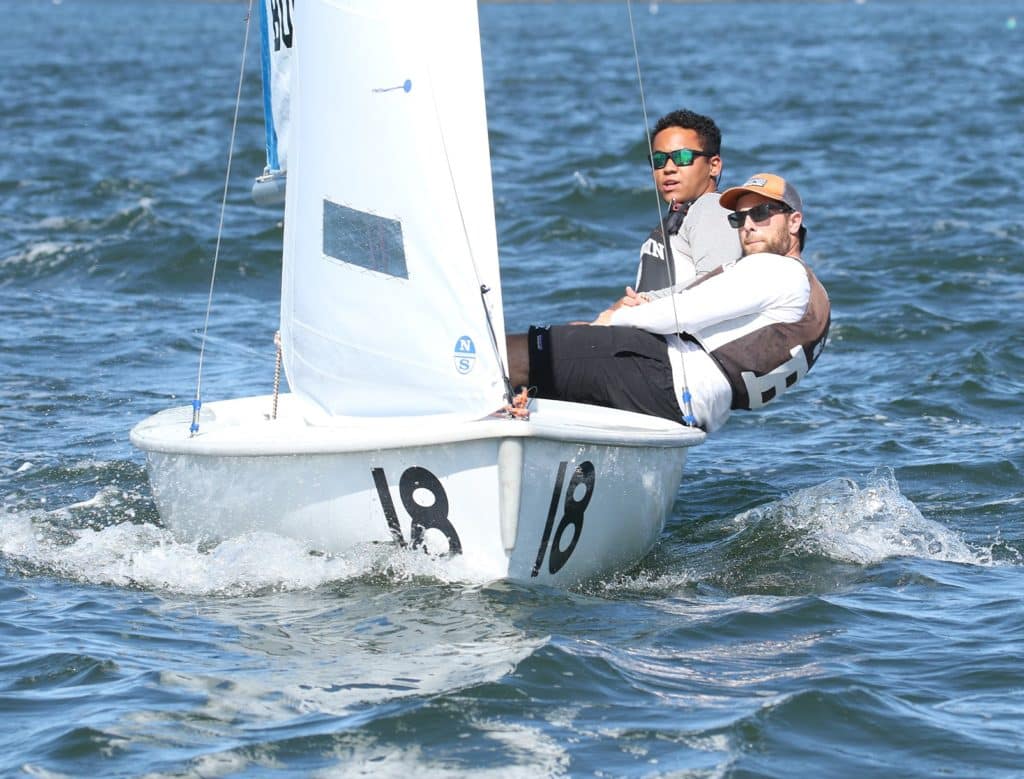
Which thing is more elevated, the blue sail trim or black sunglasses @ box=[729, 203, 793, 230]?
the blue sail trim

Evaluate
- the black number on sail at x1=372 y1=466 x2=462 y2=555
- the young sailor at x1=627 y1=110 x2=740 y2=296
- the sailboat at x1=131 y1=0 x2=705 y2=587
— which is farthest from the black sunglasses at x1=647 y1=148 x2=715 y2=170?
the black number on sail at x1=372 y1=466 x2=462 y2=555

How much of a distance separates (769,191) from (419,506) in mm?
1656

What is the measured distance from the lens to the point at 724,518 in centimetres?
667

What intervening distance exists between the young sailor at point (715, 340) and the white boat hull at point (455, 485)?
14 centimetres

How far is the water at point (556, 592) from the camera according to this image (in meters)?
4.24

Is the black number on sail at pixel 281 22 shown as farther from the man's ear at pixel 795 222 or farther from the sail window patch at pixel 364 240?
the man's ear at pixel 795 222

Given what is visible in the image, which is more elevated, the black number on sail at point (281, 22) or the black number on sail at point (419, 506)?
the black number on sail at point (281, 22)

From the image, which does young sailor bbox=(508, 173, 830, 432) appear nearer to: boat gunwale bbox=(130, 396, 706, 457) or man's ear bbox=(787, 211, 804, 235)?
man's ear bbox=(787, 211, 804, 235)

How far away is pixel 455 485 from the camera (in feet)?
16.2

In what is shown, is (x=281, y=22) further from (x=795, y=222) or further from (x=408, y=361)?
(x=795, y=222)

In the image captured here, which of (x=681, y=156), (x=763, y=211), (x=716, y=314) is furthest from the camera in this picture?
(x=681, y=156)

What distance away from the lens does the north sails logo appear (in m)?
5.04

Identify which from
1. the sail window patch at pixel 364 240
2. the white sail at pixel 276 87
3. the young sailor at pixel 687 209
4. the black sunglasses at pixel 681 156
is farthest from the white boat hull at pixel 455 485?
the white sail at pixel 276 87

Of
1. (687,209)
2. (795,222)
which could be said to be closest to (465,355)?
(795,222)
